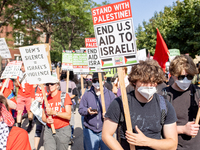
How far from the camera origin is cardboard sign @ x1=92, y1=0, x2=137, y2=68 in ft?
7.35

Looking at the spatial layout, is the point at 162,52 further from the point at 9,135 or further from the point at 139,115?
the point at 9,135

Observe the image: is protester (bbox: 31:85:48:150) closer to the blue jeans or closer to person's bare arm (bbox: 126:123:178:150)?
the blue jeans

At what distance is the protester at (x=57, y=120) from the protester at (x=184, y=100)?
192 cm

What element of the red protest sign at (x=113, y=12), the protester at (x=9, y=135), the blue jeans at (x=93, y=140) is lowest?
the blue jeans at (x=93, y=140)

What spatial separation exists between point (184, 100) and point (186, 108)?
109 mm

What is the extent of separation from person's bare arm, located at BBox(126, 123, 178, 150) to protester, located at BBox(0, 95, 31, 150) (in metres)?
1.09

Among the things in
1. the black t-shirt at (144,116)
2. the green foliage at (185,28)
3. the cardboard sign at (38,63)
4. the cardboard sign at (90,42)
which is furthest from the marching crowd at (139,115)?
the green foliage at (185,28)

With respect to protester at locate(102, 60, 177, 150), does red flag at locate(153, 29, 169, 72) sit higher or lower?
higher

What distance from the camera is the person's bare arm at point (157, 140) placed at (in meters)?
1.77

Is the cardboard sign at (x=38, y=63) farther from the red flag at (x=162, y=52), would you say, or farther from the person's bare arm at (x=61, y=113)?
the red flag at (x=162, y=52)

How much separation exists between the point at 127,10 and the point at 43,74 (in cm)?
226

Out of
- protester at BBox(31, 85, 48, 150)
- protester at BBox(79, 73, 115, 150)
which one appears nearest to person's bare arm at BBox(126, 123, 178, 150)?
protester at BBox(79, 73, 115, 150)

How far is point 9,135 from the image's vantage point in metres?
1.96

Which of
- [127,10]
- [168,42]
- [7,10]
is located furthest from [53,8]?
[127,10]
